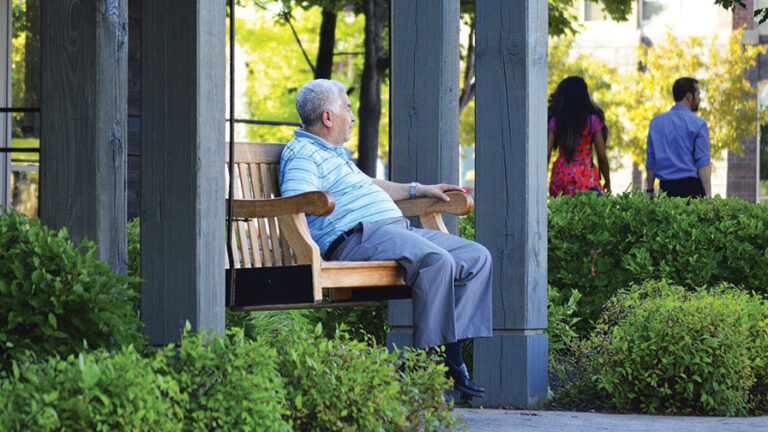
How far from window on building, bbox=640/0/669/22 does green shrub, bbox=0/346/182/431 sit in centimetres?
3893

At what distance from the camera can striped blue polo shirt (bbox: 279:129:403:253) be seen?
5688 mm

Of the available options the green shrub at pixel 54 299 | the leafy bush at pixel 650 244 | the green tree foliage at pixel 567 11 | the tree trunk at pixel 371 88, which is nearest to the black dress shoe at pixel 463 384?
the green shrub at pixel 54 299

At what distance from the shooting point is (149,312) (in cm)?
422

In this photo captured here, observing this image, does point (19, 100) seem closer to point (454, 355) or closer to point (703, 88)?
point (454, 355)

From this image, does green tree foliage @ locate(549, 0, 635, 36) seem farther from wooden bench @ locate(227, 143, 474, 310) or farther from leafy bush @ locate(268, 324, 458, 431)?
leafy bush @ locate(268, 324, 458, 431)

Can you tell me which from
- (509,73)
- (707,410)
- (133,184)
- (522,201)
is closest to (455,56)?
(509,73)

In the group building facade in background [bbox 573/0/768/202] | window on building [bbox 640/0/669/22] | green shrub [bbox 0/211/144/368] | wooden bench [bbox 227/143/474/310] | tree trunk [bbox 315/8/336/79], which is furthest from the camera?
window on building [bbox 640/0/669/22]

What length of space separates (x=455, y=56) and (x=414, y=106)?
12.3 inches

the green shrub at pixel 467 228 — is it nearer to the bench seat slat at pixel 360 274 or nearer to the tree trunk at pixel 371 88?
the bench seat slat at pixel 360 274

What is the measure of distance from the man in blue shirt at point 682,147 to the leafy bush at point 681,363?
3.82 meters

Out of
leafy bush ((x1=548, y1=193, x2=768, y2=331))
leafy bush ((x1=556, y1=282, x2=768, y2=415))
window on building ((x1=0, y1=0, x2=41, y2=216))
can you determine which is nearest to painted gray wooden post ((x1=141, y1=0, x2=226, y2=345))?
leafy bush ((x1=556, y1=282, x2=768, y2=415))

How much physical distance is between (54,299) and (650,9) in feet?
128

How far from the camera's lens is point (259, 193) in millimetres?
5930

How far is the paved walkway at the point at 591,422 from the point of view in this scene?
5.29 m
